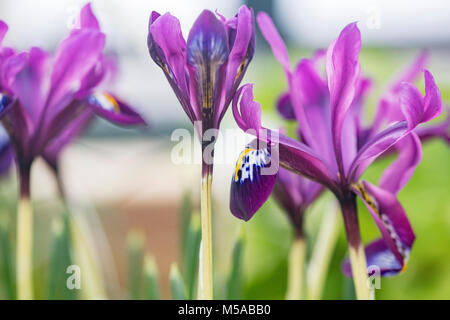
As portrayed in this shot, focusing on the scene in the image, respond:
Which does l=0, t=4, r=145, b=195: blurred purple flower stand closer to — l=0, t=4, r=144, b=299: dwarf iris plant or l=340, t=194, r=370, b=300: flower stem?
l=0, t=4, r=144, b=299: dwarf iris plant

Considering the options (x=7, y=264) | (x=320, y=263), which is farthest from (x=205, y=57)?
(x=7, y=264)

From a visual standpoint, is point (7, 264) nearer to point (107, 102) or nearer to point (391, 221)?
point (107, 102)

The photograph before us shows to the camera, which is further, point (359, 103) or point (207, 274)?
point (359, 103)

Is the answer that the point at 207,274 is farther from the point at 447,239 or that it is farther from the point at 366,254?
the point at 447,239

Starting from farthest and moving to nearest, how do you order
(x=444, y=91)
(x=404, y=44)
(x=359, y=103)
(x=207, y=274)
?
1. (x=404, y=44)
2. (x=444, y=91)
3. (x=359, y=103)
4. (x=207, y=274)

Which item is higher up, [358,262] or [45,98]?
[45,98]

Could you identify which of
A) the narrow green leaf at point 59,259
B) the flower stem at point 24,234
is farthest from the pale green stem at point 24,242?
the narrow green leaf at point 59,259

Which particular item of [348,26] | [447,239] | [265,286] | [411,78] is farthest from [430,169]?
[348,26]
